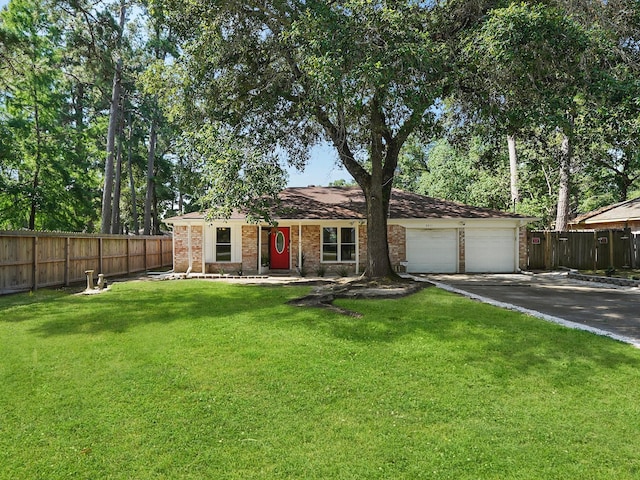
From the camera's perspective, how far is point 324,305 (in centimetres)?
949

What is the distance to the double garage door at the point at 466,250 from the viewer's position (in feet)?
59.6

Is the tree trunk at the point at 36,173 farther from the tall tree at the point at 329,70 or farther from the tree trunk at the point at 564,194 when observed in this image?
the tree trunk at the point at 564,194

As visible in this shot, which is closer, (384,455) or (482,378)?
(384,455)

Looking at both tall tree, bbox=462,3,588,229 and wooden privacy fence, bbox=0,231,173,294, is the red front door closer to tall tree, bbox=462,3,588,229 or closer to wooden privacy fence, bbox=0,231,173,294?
wooden privacy fence, bbox=0,231,173,294

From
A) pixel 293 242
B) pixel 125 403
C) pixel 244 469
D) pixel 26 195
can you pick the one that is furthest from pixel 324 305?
pixel 26 195

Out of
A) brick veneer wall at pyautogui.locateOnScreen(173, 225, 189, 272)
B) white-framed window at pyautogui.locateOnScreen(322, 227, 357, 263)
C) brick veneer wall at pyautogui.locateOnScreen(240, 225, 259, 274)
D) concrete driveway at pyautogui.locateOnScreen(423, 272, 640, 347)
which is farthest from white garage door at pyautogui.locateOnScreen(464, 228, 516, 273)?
brick veneer wall at pyautogui.locateOnScreen(173, 225, 189, 272)

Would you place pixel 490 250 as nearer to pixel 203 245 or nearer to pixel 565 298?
pixel 565 298

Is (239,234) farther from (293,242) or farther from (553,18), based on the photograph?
(553,18)

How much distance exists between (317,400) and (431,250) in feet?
48.0

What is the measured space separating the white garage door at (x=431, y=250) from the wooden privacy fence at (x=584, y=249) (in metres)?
4.06

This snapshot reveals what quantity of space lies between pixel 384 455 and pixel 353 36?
8281 millimetres

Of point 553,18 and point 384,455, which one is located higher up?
point 553,18

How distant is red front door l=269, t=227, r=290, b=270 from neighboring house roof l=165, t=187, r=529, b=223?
4.18 ft

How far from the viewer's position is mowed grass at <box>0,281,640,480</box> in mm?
3299
